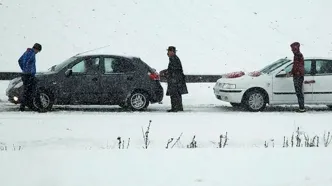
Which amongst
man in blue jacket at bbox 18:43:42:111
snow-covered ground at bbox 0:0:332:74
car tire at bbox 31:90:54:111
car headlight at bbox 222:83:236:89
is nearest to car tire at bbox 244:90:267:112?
car headlight at bbox 222:83:236:89

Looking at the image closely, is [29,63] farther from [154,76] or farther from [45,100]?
[154,76]

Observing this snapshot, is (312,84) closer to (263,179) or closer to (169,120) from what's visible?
(169,120)

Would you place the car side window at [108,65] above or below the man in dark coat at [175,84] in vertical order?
above

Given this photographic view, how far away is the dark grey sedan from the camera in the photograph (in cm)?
1305

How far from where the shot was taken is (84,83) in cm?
1320

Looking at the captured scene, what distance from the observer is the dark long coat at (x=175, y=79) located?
13336 mm

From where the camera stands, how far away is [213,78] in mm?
19594

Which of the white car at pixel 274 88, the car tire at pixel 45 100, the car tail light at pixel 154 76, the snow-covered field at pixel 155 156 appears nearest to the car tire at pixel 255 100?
the white car at pixel 274 88

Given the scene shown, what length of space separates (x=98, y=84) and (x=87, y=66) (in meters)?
0.60

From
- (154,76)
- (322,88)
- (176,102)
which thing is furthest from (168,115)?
(322,88)

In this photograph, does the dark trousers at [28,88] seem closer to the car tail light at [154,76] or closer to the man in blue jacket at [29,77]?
the man in blue jacket at [29,77]

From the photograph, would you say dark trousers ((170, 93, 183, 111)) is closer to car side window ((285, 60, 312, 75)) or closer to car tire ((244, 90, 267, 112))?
car tire ((244, 90, 267, 112))

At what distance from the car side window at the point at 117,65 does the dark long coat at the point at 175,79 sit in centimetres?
102

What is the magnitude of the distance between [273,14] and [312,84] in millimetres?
16215
